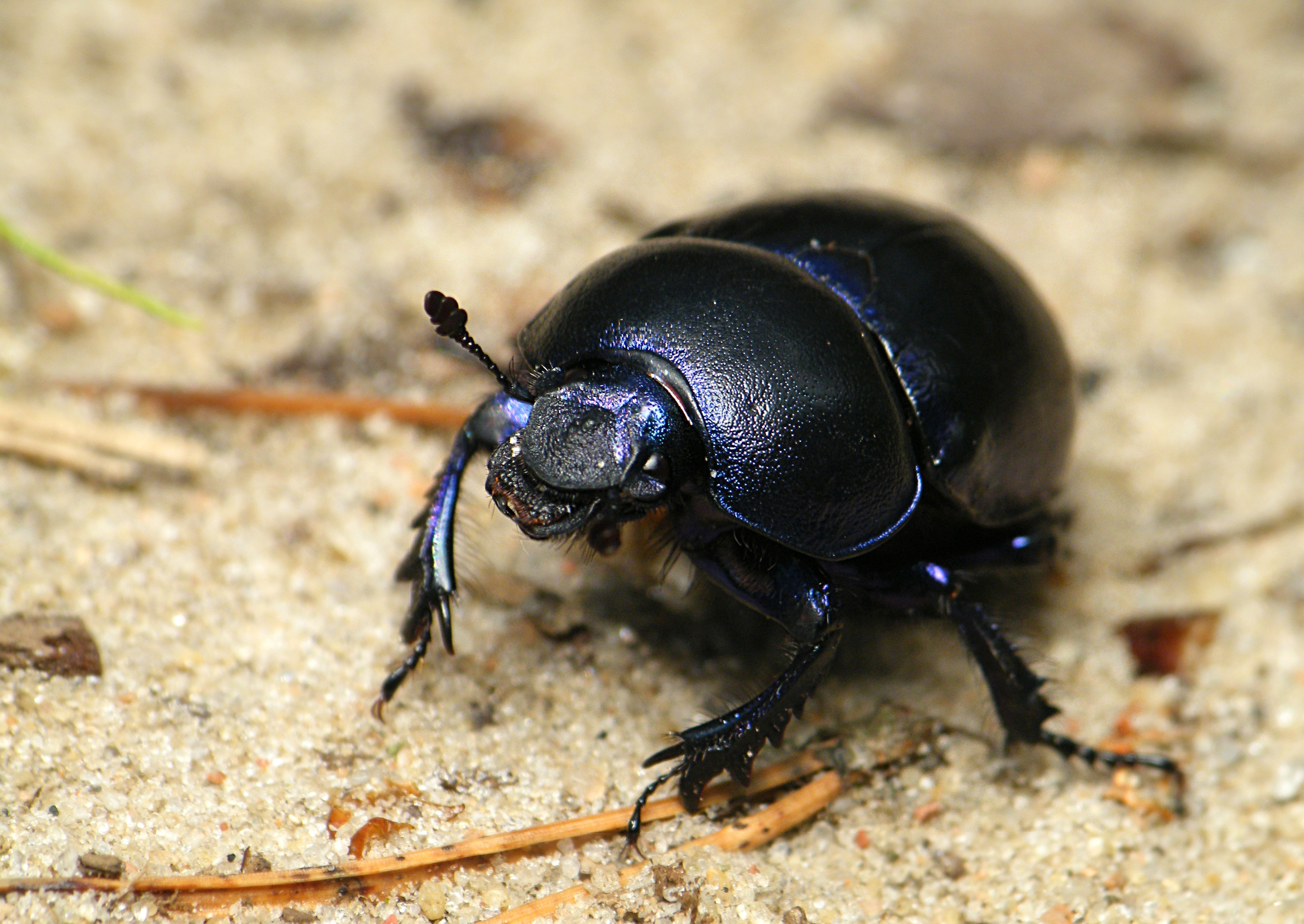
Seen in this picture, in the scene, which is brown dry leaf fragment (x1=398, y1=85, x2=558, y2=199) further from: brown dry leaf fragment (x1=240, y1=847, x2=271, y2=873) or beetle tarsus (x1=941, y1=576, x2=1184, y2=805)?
brown dry leaf fragment (x1=240, y1=847, x2=271, y2=873)

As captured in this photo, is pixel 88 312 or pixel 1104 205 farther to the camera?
pixel 1104 205

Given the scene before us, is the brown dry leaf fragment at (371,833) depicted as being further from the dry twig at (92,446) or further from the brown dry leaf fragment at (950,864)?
the dry twig at (92,446)

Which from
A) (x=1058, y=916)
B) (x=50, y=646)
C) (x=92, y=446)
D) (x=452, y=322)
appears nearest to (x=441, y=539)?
(x=452, y=322)

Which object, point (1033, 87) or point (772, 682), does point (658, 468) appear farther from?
point (1033, 87)

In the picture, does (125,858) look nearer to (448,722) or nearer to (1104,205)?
(448,722)

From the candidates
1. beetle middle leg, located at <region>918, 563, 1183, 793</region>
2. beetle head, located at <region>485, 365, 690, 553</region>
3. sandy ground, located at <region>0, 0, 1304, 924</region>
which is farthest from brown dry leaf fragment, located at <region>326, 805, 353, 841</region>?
beetle middle leg, located at <region>918, 563, 1183, 793</region>

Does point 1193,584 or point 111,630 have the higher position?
point 1193,584

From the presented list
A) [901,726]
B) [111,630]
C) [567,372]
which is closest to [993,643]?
[901,726]

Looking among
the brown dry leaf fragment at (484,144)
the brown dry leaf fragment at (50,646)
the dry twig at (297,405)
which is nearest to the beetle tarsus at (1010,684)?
the dry twig at (297,405)
